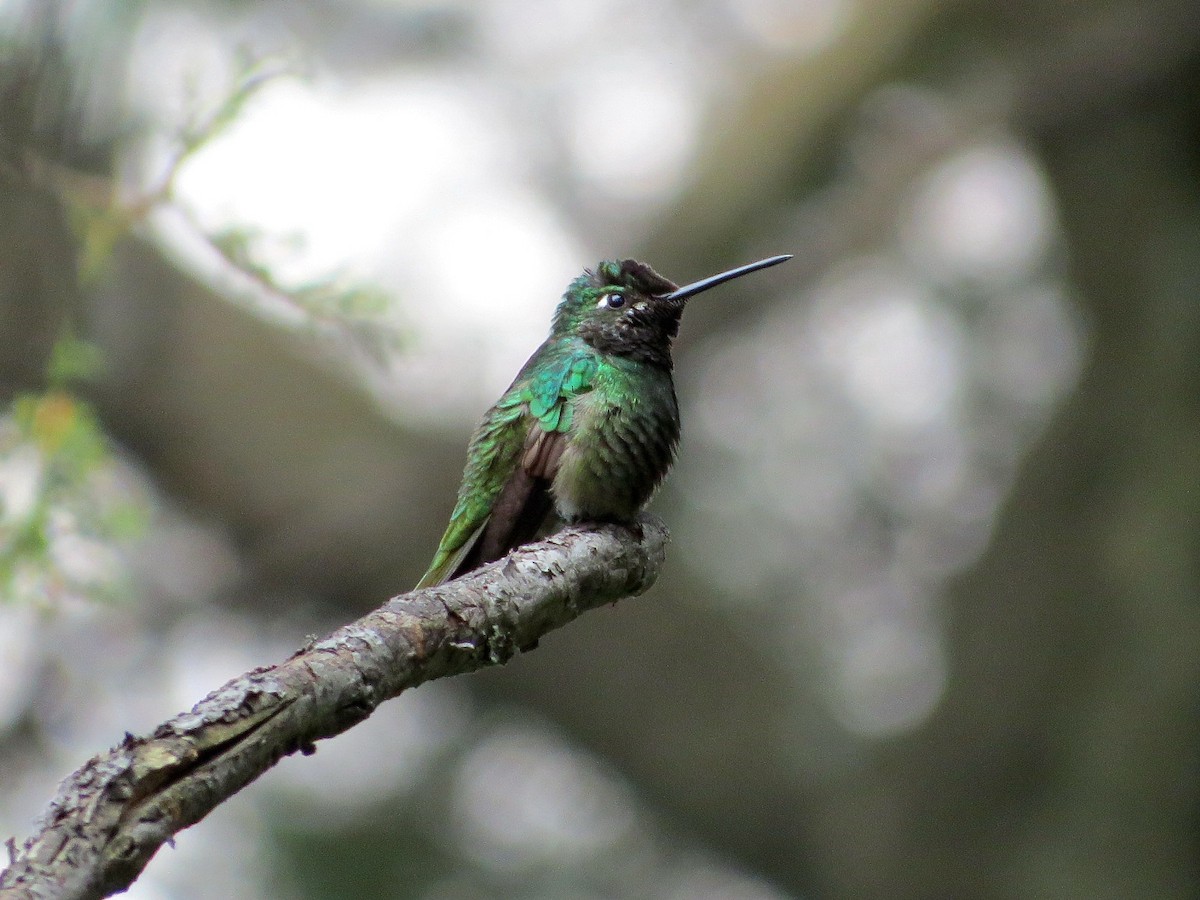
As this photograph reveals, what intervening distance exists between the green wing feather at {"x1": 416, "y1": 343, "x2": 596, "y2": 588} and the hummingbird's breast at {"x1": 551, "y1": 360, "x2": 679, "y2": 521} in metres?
0.06

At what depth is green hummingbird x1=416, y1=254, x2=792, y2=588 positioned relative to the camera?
12.1ft

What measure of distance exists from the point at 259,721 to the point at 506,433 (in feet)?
7.26

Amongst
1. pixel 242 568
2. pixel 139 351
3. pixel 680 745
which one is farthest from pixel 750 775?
pixel 139 351

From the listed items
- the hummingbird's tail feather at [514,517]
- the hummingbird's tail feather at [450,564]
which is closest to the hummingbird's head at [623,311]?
the hummingbird's tail feather at [514,517]

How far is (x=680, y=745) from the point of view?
7.84 meters

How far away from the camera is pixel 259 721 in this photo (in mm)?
1751

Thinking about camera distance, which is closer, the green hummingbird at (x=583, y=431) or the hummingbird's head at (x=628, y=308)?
the green hummingbird at (x=583, y=431)

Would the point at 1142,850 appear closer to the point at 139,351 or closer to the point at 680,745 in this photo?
the point at 680,745

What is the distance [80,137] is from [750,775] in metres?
6.36

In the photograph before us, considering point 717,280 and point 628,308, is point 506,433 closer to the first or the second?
point 628,308

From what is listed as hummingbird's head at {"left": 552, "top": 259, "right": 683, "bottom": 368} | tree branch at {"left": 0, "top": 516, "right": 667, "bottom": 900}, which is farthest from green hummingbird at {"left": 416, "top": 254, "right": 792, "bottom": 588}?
tree branch at {"left": 0, "top": 516, "right": 667, "bottom": 900}

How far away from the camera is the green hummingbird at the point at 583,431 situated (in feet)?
12.1

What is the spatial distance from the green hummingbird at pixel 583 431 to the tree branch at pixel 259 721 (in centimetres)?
100

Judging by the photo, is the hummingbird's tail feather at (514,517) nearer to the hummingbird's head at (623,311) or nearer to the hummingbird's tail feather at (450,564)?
the hummingbird's tail feather at (450,564)
